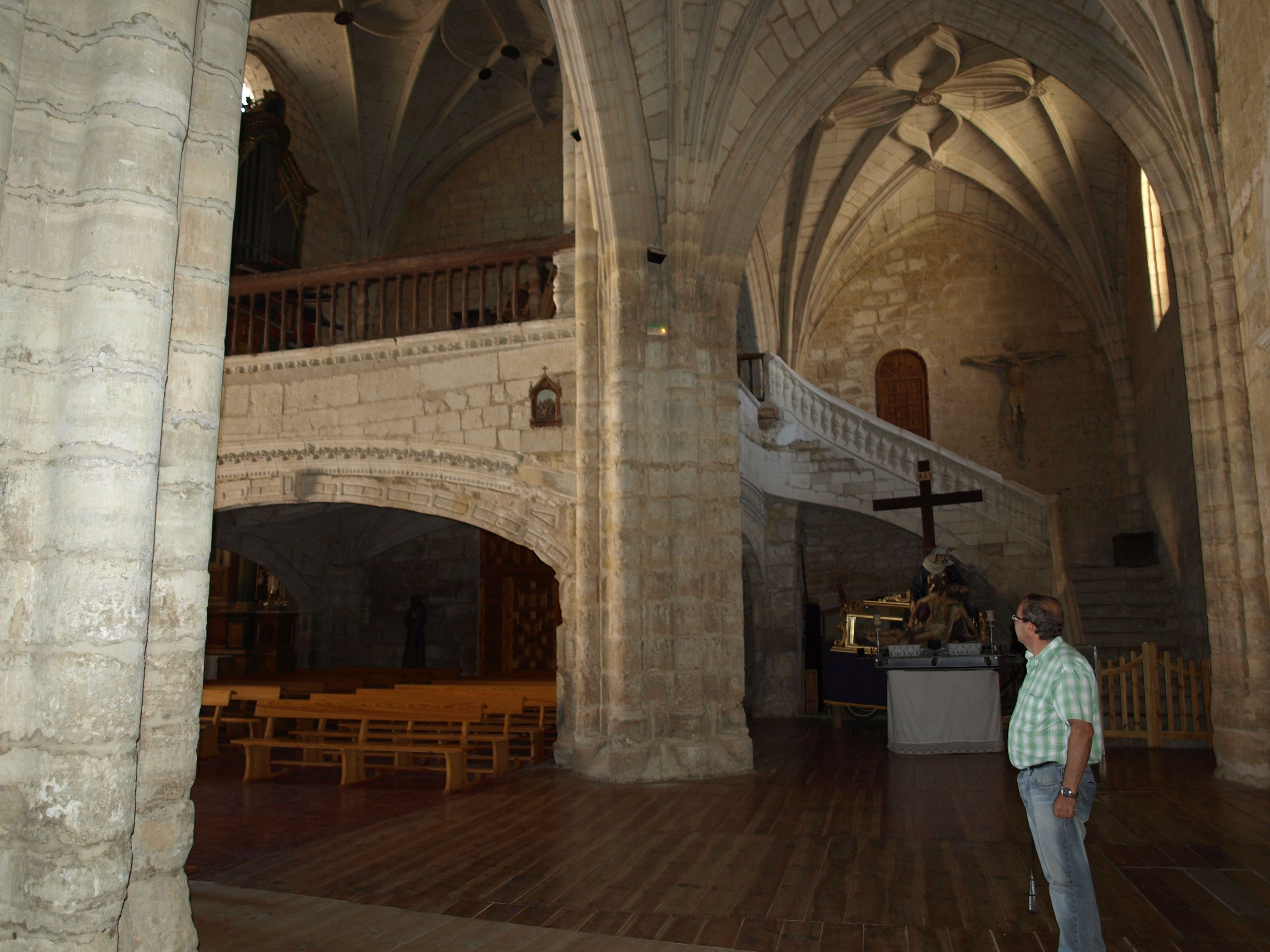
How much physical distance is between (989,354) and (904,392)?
151 centimetres

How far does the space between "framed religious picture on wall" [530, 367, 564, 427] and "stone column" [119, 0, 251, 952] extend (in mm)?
4708

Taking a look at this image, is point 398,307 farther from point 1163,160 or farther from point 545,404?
point 1163,160

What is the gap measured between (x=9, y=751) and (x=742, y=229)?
6970mm

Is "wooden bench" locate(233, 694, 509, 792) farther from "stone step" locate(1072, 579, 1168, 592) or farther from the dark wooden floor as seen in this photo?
"stone step" locate(1072, 579, 1168, 592)

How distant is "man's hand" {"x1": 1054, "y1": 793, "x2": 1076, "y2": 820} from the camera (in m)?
2.76

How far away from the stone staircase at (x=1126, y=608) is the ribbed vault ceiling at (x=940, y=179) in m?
4.29

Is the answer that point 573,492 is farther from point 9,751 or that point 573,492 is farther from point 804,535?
point 804,535

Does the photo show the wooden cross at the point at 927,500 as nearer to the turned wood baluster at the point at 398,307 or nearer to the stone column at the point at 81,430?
the turned wood baluster at the point at 398,307

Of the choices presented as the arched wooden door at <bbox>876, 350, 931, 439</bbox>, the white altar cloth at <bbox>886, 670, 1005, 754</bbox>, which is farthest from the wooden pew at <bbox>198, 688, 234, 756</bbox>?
the arched wooden door at <bbox>876, 350, 931, 439</bbox>

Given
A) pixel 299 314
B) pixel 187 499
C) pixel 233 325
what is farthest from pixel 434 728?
pixel 187 499

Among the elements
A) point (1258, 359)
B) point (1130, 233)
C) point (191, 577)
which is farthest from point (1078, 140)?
point (191, 577)

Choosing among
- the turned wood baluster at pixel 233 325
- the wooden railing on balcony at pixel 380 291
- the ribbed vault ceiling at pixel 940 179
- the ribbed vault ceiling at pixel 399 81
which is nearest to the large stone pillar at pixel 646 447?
the wooden railing on balcony at pixel 380 291

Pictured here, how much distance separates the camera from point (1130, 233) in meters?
13.1

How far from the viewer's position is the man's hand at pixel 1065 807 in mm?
2756
